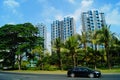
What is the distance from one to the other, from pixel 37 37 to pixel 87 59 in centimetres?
1686

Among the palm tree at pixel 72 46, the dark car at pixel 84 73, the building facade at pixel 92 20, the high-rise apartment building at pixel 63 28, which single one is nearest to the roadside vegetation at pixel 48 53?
the palm tree at pixel 72 46

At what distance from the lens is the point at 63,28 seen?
135375 mm

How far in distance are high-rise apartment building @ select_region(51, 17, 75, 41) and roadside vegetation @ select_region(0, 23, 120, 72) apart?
194 feet

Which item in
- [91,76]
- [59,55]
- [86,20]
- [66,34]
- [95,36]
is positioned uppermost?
[86,20]

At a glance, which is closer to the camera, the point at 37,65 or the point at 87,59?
the point at 87,59

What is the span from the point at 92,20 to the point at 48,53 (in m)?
75.0

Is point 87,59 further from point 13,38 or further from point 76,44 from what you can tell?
point 13,38

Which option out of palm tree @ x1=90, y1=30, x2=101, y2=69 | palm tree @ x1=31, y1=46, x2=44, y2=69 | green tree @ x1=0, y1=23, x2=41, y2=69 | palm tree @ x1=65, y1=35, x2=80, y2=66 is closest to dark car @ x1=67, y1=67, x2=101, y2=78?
palm tree @ x1=65, y1=35, x2=80, y2=66

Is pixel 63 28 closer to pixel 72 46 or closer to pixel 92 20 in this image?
pixel 92 20

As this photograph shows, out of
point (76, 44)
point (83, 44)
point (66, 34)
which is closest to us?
point (76, 44)

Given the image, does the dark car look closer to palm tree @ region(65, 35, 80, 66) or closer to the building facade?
palm tree @ region(65, 35, 80, 66)

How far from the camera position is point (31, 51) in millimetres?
68000

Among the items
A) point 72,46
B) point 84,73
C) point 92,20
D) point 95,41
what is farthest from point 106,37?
point 92,20

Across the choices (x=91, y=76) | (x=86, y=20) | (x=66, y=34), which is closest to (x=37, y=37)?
(x=91, y=76)
